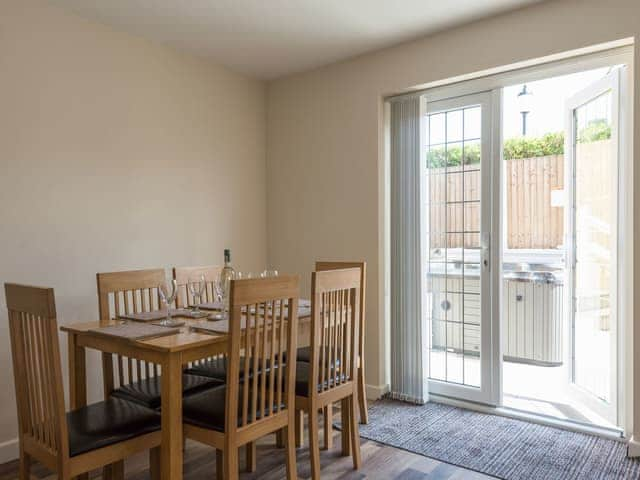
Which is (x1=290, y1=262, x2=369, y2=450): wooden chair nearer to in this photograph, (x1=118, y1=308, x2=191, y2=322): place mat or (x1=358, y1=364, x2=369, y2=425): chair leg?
(x1=358, y1=364, x2=369, y2=425): chair leg

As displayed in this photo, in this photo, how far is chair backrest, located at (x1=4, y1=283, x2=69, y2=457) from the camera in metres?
1.67

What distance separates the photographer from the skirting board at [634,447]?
259 cm

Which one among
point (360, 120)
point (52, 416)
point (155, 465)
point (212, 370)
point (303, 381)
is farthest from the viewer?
point (360, 120)

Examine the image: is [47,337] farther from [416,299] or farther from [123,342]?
[416,299]

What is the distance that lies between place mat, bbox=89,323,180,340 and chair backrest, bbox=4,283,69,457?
0.29m

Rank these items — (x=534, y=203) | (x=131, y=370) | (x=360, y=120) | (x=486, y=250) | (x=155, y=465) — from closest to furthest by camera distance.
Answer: (x=155, y=465), (x=131, y=370), (x=486, y=250), (x=360, y=120), (x=534, y=203)

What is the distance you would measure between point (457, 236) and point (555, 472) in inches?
63.0

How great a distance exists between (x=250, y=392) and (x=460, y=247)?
200cm

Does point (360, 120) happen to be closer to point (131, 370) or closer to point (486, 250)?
point (486, 250)

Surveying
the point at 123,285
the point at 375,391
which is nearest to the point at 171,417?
the point at 123,285

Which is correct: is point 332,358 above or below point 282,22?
below

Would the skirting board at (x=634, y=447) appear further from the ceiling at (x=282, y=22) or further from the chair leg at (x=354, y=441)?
the ceiling at (x=282, y=22)

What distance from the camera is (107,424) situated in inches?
71.5

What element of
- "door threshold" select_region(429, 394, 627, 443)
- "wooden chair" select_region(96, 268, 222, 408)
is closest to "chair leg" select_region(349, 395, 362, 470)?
"wooden chair" select_region(96, 268, 222, 408)
